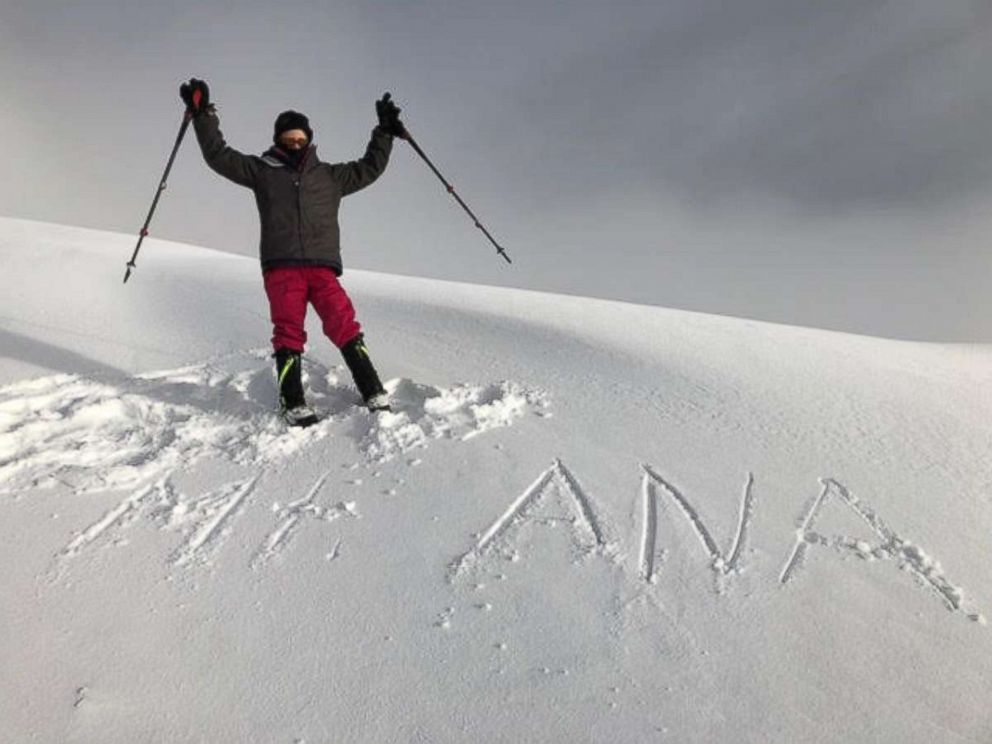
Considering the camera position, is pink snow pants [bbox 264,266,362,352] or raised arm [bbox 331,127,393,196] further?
raised arm [bbox 331,127,393,196]

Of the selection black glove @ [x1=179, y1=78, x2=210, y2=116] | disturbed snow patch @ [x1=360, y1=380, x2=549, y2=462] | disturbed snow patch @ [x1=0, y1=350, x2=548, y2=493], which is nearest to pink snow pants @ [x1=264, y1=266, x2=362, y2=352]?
disturbed snow patch @ [x1=0, y1=350, x2=548, y2=493]

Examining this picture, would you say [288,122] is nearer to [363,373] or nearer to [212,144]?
[212,144]

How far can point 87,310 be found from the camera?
630 cm

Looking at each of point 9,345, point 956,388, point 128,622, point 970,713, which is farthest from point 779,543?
point 9,345

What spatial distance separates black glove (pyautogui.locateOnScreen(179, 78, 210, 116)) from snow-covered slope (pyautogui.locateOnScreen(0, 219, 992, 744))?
1.81m

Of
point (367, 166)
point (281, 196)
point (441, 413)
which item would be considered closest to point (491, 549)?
point (441, 413)

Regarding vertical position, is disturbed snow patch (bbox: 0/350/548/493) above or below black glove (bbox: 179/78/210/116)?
below

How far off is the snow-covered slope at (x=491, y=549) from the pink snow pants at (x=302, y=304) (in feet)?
1.65

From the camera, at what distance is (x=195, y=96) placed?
4.25m

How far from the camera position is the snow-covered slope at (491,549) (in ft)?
7.10

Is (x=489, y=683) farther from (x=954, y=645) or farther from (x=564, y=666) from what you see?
(x=954, y=645)

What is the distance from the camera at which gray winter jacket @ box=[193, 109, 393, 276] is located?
166 inches

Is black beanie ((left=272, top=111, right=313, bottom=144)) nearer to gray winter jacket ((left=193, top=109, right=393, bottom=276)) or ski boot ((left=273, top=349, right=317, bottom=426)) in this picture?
gray winter jacket ((left=193, top=109, right=393, bottom=276))

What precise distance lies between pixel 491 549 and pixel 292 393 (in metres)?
1.84
